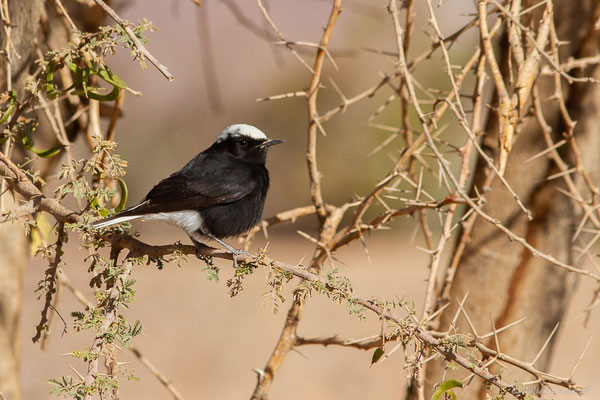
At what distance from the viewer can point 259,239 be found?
20.5 metres

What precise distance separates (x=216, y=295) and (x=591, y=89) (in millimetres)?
10344

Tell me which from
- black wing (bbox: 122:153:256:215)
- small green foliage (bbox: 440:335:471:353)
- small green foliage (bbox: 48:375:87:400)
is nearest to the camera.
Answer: small green foliage (bbox: 48:375:87:400)

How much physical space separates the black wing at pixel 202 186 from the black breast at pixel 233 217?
36 millimetres

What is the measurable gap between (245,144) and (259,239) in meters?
16.6

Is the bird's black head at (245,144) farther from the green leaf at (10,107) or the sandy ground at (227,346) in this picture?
Result: the sandy ground at (227,346)

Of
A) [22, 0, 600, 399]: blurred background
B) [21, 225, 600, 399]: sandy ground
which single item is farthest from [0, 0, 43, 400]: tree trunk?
[21, 225, 600, 399]: sandy ground

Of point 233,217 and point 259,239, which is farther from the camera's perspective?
point 259,239

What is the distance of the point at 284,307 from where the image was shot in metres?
11.0

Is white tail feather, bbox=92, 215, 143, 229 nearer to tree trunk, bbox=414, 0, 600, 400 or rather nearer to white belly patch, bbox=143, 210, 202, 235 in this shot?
white belly patch, bbox=143, 210, 202, 235

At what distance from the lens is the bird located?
334 cm

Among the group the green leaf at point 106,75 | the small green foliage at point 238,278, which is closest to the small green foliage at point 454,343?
the small green foliage at point 238,278

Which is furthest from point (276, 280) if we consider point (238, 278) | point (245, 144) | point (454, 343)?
point (245, 144)

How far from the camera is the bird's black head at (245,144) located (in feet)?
12.9

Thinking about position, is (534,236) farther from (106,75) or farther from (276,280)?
(106,75)
